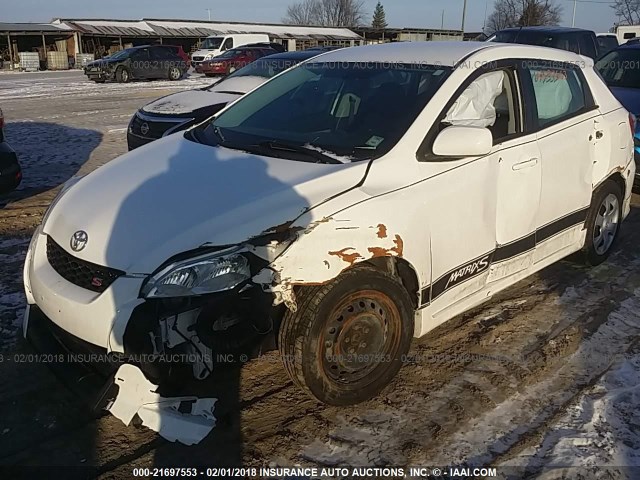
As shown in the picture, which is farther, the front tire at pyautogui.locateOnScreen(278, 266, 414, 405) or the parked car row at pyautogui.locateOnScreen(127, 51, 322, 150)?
the parked car row at pyautogui.locateOnScreen(127, 51, 322, 150)

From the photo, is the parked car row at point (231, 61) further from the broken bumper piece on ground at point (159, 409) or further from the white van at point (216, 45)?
the broken bumper piece on ground at point (159, 409)

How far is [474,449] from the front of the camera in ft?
8.97

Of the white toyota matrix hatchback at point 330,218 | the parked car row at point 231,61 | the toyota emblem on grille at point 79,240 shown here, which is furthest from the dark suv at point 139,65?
Answer: the toyota emblem on grille at point 79,240

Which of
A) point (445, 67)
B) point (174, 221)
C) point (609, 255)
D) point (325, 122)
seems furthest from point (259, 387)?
point (609, 255)

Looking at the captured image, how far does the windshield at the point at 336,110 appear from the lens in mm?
3326

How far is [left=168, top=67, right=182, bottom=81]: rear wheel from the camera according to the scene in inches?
1054

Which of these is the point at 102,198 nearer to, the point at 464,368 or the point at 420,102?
the point at 420,102

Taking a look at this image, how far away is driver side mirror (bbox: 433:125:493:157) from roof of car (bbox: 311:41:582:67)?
2.02 feet

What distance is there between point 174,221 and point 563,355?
240 centimetres

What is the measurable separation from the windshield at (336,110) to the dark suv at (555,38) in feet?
29.2

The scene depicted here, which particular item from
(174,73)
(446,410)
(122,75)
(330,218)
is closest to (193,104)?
(330,218)

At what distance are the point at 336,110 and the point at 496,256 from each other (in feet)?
4.36

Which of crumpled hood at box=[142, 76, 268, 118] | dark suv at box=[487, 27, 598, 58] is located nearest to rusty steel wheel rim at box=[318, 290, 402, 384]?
crumpled hood at box=[142, 76, 268, 118]

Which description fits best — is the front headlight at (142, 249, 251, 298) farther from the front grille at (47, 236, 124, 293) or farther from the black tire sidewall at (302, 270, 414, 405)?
the black tire sidewall at (302, 270, 414, 405)
